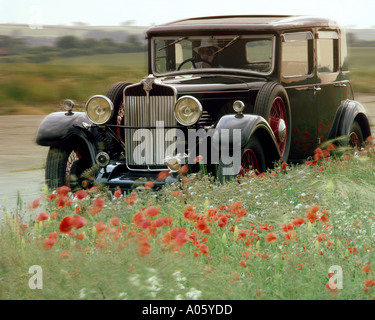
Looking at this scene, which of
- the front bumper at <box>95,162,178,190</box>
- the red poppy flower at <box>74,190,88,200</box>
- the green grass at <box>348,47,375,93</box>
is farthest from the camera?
the green grass at <box>348,47,375,93</box>

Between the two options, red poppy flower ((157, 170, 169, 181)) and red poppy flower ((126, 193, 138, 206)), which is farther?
red poppy flower ((157, 170, 169, 181))

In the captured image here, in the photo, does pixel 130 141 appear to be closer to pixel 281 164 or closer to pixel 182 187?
pixel 182 187

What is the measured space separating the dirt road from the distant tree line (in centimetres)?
1345

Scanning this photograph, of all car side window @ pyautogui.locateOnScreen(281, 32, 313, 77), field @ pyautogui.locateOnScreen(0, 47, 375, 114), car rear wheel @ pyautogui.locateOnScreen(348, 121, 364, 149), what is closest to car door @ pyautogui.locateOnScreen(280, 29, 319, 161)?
car side window @ pyautogui.locateOnScreen(281, 32, 313, 77)

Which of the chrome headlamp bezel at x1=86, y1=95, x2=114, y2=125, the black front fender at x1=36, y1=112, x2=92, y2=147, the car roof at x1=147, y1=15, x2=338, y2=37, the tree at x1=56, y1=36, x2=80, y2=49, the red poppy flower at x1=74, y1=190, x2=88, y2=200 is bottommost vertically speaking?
the red poppy flower at x1=74, y1=190, x2=88, y2=200

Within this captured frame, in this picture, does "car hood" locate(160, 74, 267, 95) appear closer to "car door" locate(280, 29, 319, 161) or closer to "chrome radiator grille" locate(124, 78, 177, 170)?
"chrome radiator grille" locate(124, 78, 177, 170)

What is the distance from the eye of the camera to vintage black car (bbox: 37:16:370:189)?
613 cm

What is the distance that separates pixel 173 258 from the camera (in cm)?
348

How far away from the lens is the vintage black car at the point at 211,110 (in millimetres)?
6129

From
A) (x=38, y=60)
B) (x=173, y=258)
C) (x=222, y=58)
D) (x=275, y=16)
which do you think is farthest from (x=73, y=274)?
(x=38, y=60)

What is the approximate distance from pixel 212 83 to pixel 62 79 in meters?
20.0

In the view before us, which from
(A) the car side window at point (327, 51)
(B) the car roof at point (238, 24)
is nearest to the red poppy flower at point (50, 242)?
(B) the car roof at point (238, 24)

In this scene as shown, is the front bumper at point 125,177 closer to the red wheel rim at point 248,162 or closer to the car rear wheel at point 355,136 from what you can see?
the red wheel rim at point 248,162

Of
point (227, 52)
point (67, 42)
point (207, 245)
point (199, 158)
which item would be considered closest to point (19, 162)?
point (227, 52)
